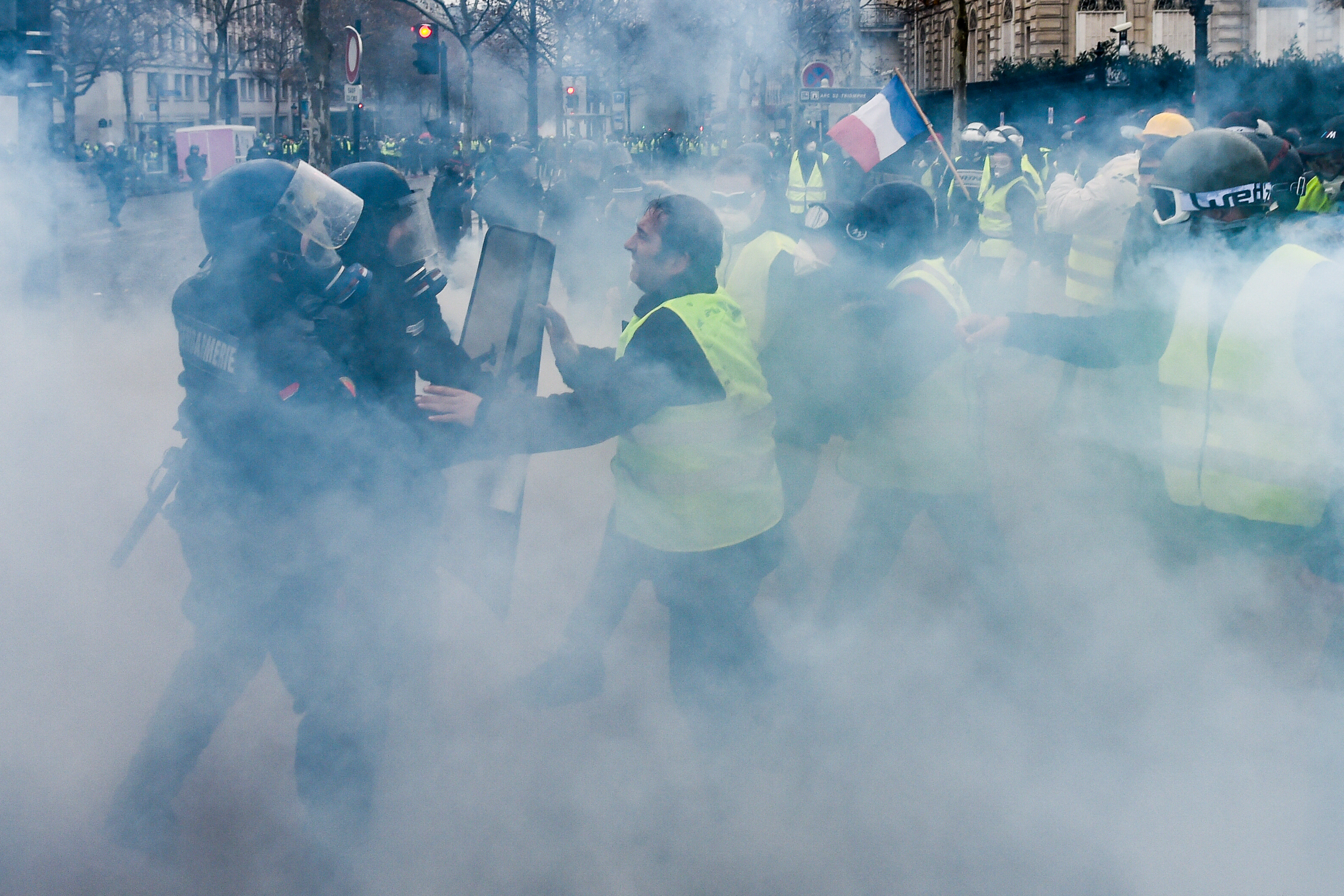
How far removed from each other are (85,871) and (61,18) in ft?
81.9

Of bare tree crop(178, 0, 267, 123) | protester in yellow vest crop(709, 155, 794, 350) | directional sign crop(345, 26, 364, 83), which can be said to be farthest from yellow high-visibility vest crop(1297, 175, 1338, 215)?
bare tree crop(178, 0, 267, 123)

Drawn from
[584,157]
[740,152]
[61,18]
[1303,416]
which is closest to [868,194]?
[1303,416]

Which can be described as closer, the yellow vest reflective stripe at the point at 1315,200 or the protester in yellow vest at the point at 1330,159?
the yellow vest reflective stripe at the point at 1315,200

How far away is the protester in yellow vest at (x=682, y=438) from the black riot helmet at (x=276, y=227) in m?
0.32

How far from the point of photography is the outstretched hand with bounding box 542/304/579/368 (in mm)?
2361

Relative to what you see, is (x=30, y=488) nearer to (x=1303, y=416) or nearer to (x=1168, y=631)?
(x=1168, y=631)

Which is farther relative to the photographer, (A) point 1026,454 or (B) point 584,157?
(B) point 584,157

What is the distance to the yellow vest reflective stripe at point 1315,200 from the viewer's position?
14.0ft

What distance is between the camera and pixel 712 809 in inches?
93.9

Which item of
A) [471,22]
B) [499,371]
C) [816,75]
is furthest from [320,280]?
[471,22]


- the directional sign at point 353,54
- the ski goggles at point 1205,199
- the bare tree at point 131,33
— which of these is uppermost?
the bare tree at point 131,33

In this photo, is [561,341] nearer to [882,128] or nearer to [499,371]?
[499,371]

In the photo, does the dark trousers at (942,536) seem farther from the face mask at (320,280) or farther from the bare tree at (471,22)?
the bare tree at (471,22)

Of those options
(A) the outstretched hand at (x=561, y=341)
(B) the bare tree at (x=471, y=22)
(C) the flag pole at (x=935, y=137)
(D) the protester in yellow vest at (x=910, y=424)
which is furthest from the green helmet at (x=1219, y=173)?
(B) the bare tree at (x=471, y=22)
